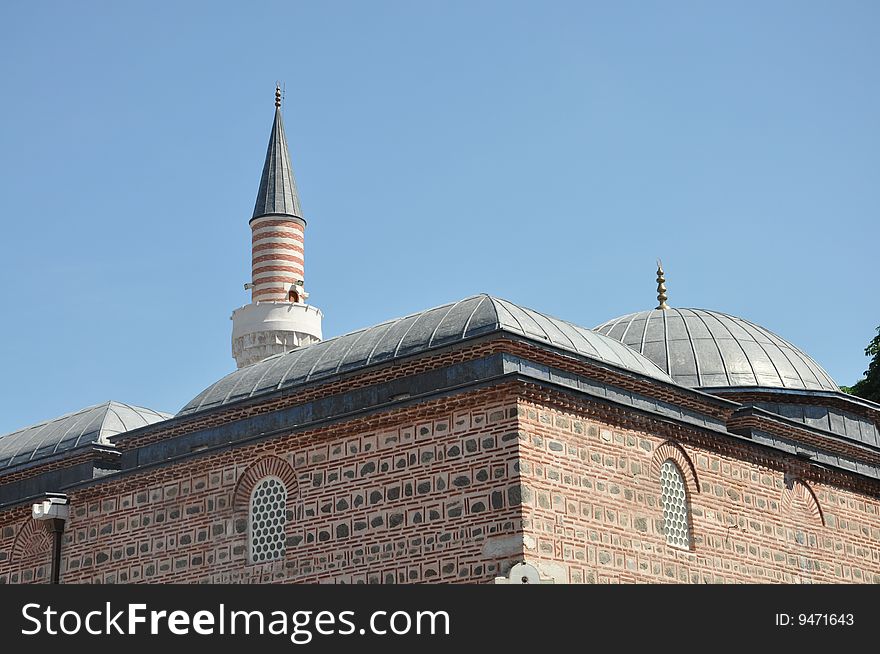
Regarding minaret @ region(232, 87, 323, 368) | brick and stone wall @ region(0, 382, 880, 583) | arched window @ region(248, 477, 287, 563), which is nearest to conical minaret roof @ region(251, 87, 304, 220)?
minaret @ region(232, 87, 323, 368)

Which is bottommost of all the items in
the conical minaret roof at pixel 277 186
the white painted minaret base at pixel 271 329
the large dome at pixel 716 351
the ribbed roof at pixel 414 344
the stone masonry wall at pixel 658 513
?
the stone masonry wall at pixel 658 513

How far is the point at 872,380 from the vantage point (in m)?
22.8

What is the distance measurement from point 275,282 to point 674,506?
10655 millimetres

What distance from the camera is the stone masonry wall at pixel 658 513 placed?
10.8 metres

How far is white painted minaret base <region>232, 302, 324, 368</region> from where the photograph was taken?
2094cm

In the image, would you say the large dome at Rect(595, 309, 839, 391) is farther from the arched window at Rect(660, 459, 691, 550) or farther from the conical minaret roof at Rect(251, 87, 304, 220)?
the conical minaret roof at Rect(251, 87, 304, 220)

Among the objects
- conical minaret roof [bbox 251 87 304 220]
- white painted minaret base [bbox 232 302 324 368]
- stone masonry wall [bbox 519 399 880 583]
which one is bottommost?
stone masonry wall [bbox 519 399 880 583]

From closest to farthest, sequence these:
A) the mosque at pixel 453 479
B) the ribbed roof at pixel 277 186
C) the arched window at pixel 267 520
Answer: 1. the mosque at pixel 453 479
2. the arched window at pixel 267 520
3. the ribbed roof at pixel 277 186

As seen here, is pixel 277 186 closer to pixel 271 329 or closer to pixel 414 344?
pixel 271 329

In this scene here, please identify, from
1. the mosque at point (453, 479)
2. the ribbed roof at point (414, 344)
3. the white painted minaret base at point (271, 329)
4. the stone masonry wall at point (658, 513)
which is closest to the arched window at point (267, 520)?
the mosque at point (453, 479)

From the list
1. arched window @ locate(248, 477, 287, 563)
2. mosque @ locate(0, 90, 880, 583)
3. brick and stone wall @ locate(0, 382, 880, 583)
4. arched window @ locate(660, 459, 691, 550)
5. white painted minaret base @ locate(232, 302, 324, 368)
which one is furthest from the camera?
white painted minaret base @ locate(232, 302, 324, 368)

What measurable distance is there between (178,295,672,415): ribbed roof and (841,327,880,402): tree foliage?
9.96 m

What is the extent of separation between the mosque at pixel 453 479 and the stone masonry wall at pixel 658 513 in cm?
2

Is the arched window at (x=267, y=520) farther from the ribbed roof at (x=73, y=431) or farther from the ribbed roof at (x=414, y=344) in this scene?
the ribbed roof at (x=73, y=431)
